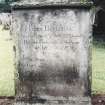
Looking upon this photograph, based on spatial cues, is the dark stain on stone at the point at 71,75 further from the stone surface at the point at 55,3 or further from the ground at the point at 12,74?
the stone surface at the point at 55,3

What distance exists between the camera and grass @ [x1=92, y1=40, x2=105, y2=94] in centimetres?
965

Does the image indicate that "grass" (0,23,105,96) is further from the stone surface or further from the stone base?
the stone surface

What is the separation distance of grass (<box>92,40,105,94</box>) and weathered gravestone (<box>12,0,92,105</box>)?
200 centimetres

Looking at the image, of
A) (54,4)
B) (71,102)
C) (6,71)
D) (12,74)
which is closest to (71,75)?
(71,102)

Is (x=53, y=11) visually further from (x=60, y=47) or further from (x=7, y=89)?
(x=7, y=89)

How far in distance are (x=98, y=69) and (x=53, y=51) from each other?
496cm

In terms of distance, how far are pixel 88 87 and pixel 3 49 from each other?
9703 mm

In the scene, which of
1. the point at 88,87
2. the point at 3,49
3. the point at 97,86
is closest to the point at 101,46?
the point at 3,49

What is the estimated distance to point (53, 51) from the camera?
7125 millimetres

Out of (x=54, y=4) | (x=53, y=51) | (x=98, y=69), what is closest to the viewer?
(x=54, y=4)

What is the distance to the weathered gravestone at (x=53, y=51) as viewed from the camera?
7020 mm

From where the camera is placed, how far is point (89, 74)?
23.5ft

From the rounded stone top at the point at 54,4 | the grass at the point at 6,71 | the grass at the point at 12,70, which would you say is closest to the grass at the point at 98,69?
the grass at the point at 12,70

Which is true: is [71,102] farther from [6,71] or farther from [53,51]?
[6,71]
